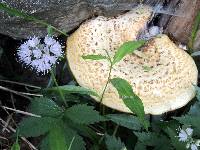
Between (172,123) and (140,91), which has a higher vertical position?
(140,91)

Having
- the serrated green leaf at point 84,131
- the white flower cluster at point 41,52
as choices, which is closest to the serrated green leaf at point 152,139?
the serrated green leaf at point 84,131

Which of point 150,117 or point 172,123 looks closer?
point 172,123

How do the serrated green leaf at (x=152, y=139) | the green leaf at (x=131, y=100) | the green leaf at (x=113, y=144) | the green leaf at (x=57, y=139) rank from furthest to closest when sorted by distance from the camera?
the serrated green leaf at (x=152, y=139) → the green leaf at (x=113, y=144) → the green leaf at (x=131, y=100) → the green leaf at (x=57, y=139)

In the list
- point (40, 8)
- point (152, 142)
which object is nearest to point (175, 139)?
point (152, 142)

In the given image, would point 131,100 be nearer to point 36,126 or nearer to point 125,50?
Result: point 125,50

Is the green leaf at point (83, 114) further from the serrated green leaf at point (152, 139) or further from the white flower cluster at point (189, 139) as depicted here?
the white flower cluster at point (189, 139)

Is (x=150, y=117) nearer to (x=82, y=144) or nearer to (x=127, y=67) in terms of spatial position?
(x=127, y=67)

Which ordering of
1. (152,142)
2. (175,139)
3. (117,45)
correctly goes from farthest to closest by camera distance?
(117,45)
(152,142)
(175,139)

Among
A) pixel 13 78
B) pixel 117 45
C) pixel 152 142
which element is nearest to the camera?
pixel 152 142
